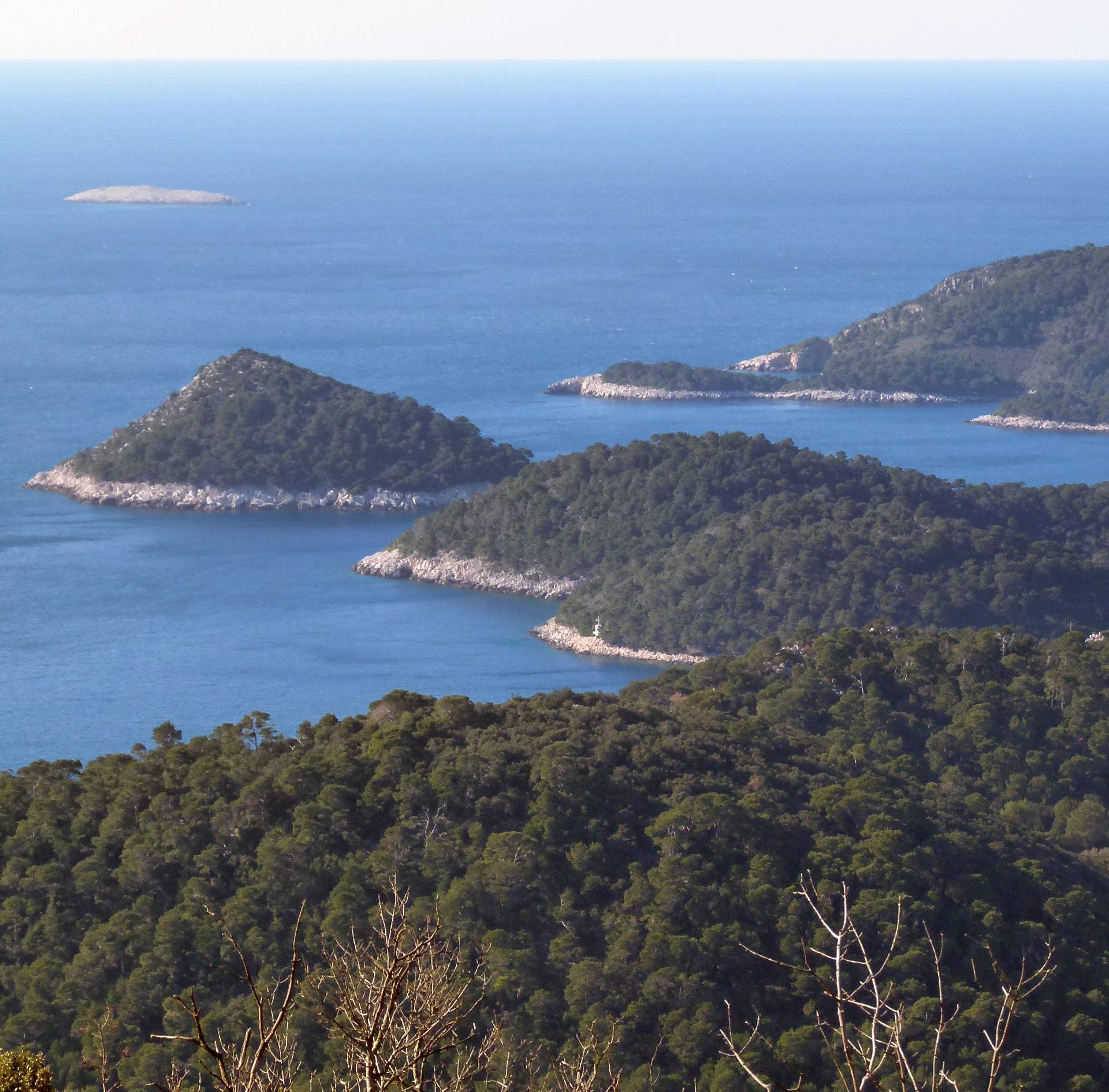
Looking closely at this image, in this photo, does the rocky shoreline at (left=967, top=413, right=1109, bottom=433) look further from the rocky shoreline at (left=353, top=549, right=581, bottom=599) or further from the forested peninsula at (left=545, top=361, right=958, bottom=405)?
the rocky shoreline at (left=353, top=549, right=581, bottom=599)

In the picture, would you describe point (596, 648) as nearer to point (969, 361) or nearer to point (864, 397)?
point (864, 397)

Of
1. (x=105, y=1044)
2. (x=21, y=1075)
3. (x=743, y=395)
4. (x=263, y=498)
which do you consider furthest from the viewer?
(x=743, y=395)

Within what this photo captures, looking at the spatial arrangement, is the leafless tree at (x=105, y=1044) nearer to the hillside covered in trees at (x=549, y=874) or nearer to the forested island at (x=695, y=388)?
the hillside covered in trees at (x=549, y=874)

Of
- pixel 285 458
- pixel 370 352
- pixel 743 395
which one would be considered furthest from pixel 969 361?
pixel 285 458

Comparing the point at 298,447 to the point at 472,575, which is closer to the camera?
the point at 472,575

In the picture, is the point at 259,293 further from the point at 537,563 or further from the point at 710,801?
the point at 710,801

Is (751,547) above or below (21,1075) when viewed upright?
below

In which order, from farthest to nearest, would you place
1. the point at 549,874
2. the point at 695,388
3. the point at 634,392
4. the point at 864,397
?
the point at 864,397 → the point at 695,388 → the point at 634,392 → the point at 549,874

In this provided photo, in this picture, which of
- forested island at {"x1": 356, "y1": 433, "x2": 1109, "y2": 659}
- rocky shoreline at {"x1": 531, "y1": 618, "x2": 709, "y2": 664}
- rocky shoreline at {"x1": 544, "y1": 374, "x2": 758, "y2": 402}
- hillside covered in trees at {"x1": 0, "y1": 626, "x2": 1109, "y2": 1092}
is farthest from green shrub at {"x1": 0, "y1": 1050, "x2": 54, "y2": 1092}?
rocky shoreline at {"x1": 544, "y1": 374, "x2": 758, "y2": 402}
